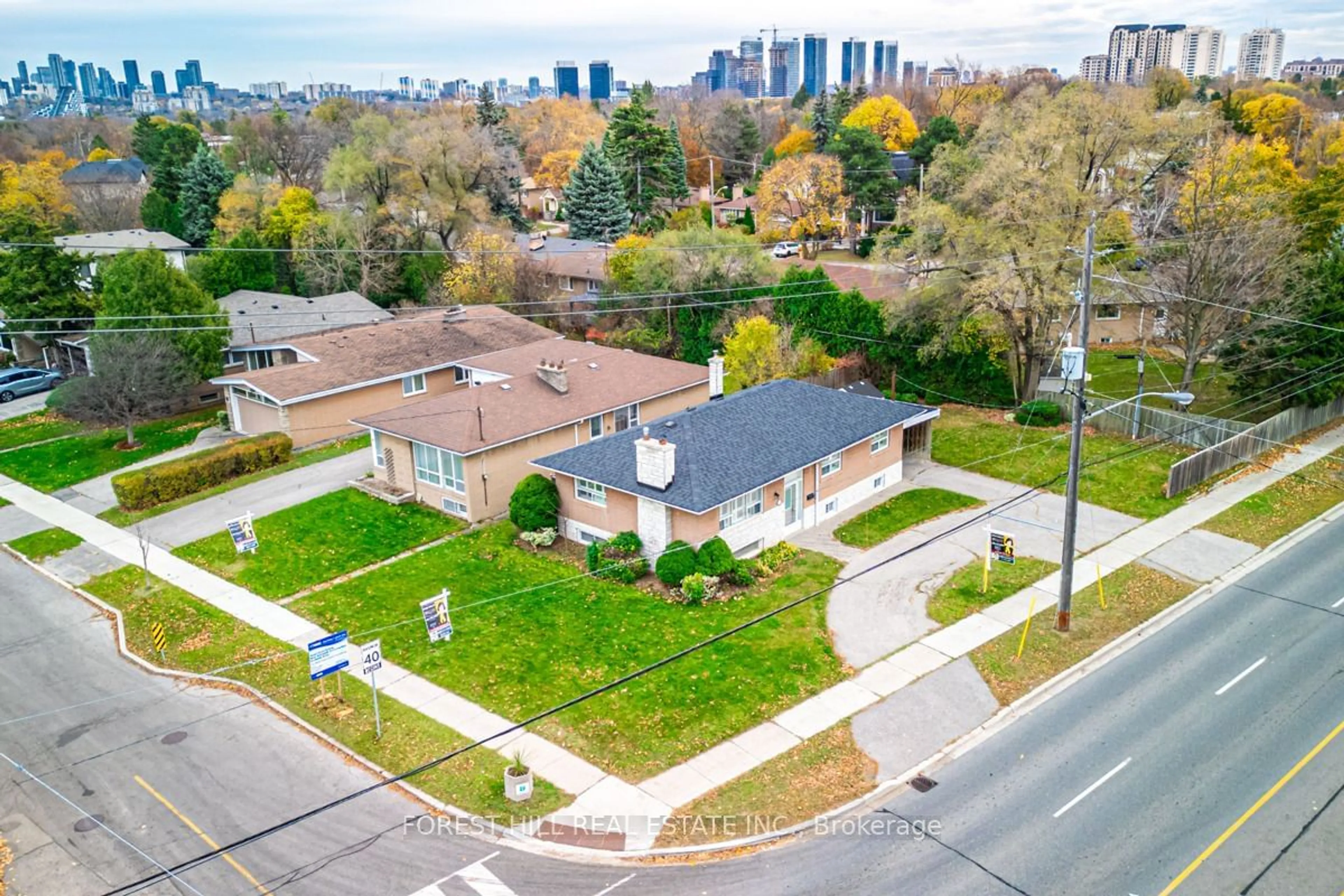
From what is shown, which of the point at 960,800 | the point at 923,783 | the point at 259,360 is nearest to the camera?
the point at 960,800

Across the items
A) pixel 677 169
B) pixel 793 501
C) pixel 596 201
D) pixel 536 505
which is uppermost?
pixel 677 169

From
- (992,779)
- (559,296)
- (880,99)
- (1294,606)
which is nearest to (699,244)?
(559,296)

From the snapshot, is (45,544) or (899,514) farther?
(899,514)

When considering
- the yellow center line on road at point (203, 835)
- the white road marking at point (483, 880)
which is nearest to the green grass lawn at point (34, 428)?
the yellow center line on road at point (203, 835)

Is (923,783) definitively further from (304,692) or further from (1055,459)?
(1055,459)

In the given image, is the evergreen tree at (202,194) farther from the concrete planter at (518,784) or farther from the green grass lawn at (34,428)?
the concrete planter at (518,784)

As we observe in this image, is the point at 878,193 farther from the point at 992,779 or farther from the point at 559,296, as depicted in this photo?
the point at 992,779

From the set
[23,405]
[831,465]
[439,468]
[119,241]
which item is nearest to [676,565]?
[831,465]
